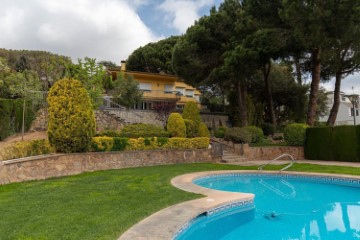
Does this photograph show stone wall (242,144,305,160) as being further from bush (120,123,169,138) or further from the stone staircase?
bush (120,123,169,138)

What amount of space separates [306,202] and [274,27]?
15.2m

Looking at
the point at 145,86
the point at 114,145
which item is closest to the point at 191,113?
the point at 114,145

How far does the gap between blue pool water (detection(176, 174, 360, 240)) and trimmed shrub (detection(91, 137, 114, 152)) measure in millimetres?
5032

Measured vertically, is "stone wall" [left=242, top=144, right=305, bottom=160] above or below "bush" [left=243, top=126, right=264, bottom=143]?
below

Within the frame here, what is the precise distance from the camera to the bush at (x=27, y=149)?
11070 mm

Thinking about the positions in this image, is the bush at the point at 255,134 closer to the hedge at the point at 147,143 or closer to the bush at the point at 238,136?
the bush at the point at 238,136

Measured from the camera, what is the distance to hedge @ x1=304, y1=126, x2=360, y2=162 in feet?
62.3

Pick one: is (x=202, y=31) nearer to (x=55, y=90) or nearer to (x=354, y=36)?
(x=354, y=36)

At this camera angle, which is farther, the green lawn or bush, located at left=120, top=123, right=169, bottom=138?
bush, located at left=120, top=123, right=169, bottom=138

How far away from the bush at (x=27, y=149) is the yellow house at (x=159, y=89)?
18492 mm

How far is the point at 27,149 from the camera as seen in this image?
39.1ft

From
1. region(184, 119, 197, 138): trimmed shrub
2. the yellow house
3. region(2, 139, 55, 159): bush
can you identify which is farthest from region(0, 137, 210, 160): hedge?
the yellow house

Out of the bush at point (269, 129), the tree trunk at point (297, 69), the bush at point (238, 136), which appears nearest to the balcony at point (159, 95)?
the bush at point (269, 129)

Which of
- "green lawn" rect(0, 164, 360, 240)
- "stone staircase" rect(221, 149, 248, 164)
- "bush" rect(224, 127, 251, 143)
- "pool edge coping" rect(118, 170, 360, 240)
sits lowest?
"pool edge coping" rect(118, 170, 360, 240)
